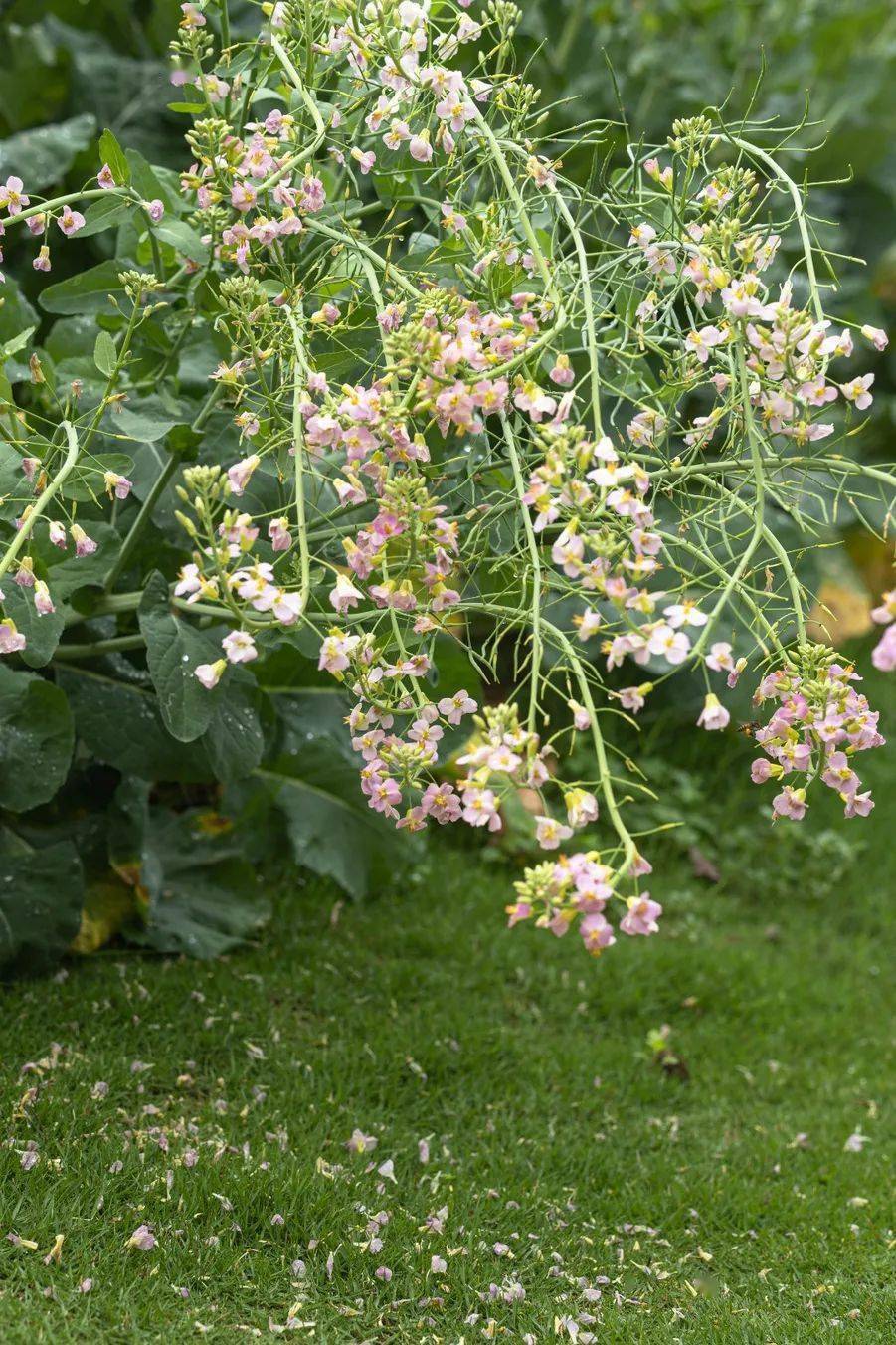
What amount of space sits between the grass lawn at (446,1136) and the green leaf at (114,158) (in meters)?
1.54

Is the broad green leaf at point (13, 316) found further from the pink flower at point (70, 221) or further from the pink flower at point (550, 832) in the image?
the pink flower at point (550, 832)

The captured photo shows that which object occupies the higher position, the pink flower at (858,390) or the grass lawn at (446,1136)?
the pink flower at (858,390)

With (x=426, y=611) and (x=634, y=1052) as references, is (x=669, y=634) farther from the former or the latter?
(x=634, y=1052)

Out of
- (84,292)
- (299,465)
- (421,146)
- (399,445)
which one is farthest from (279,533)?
(84,292)

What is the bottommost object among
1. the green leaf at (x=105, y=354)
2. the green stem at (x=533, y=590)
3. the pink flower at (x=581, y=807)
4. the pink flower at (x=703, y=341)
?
the pink flower at (x=581, y=807)

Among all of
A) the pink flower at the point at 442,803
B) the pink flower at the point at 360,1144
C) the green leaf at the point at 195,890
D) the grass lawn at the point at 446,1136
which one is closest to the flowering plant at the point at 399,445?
the pink flower at the point at 442,803

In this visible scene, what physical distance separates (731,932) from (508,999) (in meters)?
0.91

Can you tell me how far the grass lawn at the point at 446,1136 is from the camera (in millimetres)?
2082

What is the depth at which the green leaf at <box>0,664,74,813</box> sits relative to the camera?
8.27 feet

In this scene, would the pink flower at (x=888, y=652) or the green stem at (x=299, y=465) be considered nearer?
the pink flower at (x=888, y=652)

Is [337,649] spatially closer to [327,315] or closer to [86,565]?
[327,315]

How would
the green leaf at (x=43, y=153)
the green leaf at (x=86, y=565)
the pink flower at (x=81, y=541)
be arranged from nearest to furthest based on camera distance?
1. the pink flower at (x=81, y=541)
2. the green leaf at (x=86, y=565)
3. the green leaf at (x=43, y=153)

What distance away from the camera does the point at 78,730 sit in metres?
2.69

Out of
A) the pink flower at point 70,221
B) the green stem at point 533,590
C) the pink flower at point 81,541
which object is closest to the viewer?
the green stem at point 533,590
